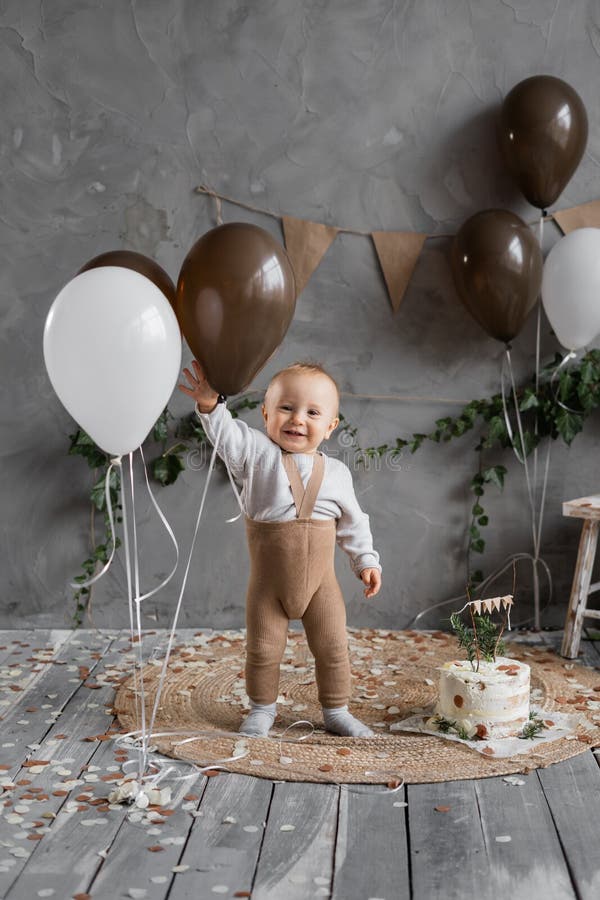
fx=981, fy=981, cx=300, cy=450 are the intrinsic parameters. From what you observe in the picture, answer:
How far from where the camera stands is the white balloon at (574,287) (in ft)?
9.55

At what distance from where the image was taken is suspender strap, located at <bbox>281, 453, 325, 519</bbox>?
2357mm

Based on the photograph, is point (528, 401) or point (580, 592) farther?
point (528, 401)

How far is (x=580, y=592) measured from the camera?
301 centimetres

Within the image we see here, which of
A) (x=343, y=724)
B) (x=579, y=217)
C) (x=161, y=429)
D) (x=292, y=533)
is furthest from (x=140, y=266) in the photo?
(x=579, y=217)

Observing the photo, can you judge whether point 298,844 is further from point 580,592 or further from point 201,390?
point 580,592

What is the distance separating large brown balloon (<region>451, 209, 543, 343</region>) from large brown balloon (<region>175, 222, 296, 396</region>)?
3.28 feet

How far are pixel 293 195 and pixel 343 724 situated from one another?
173 centimetres

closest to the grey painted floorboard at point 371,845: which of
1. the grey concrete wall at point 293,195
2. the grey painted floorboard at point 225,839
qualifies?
the grey painted floorboard at point 225,839

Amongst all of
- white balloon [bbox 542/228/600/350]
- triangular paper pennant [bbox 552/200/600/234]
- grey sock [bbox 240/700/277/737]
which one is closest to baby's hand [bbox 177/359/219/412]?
grey sock [bbox 240/700/277/737]

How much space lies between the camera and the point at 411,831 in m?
1.88

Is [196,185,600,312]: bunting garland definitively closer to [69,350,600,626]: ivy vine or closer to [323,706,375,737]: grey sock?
[69,350,600,626]: ivy vine

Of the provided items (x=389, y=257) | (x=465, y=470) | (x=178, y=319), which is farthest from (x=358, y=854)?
(x=389, y=257)

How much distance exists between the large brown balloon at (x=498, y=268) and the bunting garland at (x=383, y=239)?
24 cm

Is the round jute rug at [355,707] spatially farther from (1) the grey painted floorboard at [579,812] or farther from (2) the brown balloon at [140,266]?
(2) the brown balloon at [140,266]
